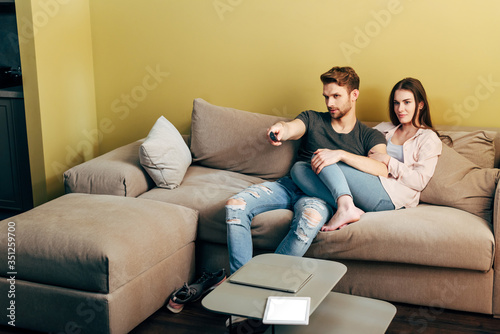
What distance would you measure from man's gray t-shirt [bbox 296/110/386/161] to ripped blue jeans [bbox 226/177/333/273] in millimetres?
310

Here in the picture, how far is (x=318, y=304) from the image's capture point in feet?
5.72

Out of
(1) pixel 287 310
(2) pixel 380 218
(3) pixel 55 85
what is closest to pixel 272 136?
(2) pixel 380 218

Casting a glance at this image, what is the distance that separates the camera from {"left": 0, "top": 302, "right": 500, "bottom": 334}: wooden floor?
229 centimetres

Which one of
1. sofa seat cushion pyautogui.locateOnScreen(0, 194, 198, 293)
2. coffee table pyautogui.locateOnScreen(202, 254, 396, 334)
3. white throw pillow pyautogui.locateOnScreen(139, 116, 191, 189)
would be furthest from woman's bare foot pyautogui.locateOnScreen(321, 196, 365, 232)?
white throw pillow pyautogui.locateOnScreen(139, 116, 191, 189)

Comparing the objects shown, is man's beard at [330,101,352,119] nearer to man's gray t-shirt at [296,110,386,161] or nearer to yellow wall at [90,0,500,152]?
man's gray t-shirt at [296,110,386,161]

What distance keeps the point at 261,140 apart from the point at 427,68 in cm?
105

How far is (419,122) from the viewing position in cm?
290

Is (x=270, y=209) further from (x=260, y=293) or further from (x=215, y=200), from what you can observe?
(x=260, y=293)

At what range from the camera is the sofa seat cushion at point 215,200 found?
8.45ft

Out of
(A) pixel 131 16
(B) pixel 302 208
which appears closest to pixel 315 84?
(B) pixel 302 208

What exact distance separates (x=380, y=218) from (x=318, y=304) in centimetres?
85

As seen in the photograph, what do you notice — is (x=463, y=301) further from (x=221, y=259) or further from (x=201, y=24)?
(x=201, y=24)

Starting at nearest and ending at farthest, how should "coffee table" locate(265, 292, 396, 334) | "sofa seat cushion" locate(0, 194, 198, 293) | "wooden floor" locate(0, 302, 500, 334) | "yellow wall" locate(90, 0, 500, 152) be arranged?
"coffee table" locate(265, 292, 396, 334) → "sofa seat cushion" locate(0, 194, 198, 293) → "wooden floor" locate(0, 302, 500, 334) → "yellow wall" locate(90, 0, 500, 152)

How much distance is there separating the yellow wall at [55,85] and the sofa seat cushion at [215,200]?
3.24 feet
